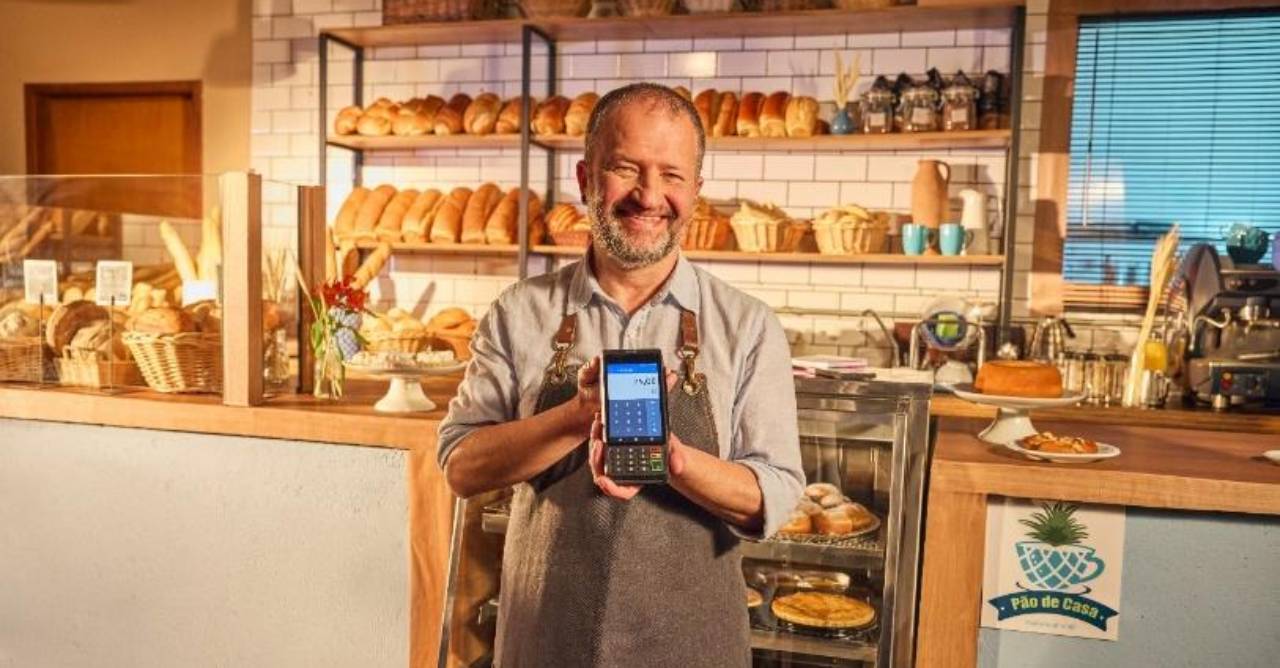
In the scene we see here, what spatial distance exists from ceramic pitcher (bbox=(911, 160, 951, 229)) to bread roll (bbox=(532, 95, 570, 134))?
1614 mm

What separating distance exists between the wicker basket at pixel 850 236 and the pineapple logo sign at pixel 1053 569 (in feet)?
8.39

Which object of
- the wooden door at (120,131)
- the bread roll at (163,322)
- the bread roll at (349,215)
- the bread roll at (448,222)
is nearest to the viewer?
the bread roll at (163,322)

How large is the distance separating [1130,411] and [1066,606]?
2056 millimetres

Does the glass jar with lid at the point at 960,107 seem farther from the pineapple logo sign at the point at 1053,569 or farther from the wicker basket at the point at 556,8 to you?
the pineapple logo sign at the point at 1053,569

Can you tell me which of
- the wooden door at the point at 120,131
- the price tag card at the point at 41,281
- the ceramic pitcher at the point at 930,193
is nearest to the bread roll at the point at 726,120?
the ceramic pitcher at the point at 930,193

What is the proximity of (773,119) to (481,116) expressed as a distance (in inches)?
54.4

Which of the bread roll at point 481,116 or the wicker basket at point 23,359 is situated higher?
the bread roll at point 481,116

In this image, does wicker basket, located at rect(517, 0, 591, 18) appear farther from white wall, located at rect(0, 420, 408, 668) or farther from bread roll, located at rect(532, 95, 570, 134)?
white wall, located at rect(0, 420, 408, 668)

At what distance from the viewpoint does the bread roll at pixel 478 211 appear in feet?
16.6

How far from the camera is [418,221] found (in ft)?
16.9

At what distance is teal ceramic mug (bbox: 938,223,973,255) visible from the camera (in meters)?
4.47

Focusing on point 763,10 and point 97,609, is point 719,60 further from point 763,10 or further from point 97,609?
point 97,609

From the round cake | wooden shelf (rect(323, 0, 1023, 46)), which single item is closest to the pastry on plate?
the round cake

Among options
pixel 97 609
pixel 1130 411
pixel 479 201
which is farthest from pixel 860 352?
pixel 97 609
